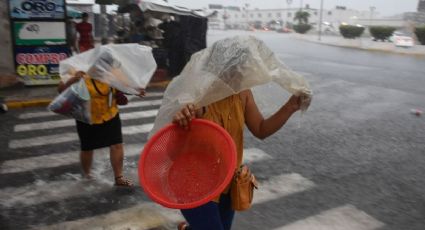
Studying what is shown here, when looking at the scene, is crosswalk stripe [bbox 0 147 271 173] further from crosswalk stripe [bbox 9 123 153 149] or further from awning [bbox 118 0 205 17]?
awning [bbox 118 0 205 17]

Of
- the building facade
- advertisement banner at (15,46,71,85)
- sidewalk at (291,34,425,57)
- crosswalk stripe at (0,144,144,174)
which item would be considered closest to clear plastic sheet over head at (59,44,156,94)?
crosswalk stripe at (0,144,144,174)

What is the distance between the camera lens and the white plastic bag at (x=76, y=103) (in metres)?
4.36

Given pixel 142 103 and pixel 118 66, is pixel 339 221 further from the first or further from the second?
pixel 142 103

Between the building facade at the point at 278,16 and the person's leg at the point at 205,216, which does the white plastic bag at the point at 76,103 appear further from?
the building facade at the point at 278,16

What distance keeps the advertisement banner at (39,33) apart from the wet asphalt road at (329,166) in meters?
2.28

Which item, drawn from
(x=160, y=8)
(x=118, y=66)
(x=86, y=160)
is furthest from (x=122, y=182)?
(x=160, y=8)

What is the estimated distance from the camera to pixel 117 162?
15.3ft

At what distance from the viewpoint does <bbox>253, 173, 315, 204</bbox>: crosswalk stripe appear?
4566 millimetres

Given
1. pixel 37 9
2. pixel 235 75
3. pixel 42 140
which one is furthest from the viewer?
pixel 37 9

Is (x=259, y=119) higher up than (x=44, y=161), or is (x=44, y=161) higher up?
(x=259, y=119)

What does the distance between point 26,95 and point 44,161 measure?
447 cm

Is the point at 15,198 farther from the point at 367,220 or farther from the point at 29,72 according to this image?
the point at 29,72

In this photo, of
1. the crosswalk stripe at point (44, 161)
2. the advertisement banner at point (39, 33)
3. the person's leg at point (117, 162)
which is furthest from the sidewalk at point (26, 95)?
the person's leg at point (117, 162)

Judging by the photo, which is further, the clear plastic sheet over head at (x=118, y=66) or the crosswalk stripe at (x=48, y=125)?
the crosswalk stripe at (x=48, y=125)
